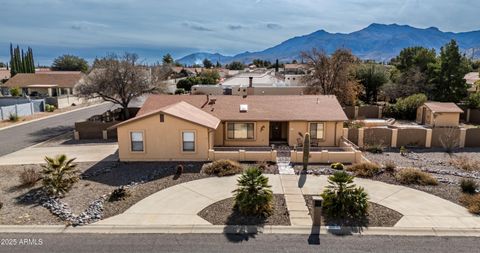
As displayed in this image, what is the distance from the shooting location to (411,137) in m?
25.3

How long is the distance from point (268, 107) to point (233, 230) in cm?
1534

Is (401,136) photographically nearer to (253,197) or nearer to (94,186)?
(253,197)

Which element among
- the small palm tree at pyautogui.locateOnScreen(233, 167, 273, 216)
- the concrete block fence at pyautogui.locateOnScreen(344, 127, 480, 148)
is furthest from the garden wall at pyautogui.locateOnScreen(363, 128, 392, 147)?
the small palm tree at pyautogui.locateOnScreen(233, 167, 273, 216)

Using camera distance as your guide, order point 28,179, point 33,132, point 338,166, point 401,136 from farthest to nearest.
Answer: point 33,132
point 401,136
point 338,166
point 28,179

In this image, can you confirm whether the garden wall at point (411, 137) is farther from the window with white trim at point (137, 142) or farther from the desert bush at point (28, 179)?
the desert bush at point (28, 179)

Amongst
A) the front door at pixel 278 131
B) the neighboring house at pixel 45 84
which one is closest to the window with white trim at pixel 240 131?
the front door at pixel 278 131

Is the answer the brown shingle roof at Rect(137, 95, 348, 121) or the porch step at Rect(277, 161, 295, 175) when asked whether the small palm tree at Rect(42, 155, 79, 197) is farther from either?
the porch step at Rect(277, 161, 295, 175)

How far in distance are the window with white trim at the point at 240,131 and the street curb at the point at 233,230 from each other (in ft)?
42.8

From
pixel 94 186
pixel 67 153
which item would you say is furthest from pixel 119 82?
pixel 94 186

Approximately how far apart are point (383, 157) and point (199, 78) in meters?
49.8

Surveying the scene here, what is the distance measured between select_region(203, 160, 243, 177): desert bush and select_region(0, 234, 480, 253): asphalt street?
253 inches

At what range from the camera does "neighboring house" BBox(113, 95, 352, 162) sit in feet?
64.7

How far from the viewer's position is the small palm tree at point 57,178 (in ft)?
47.5

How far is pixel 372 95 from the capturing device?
5225 cm
